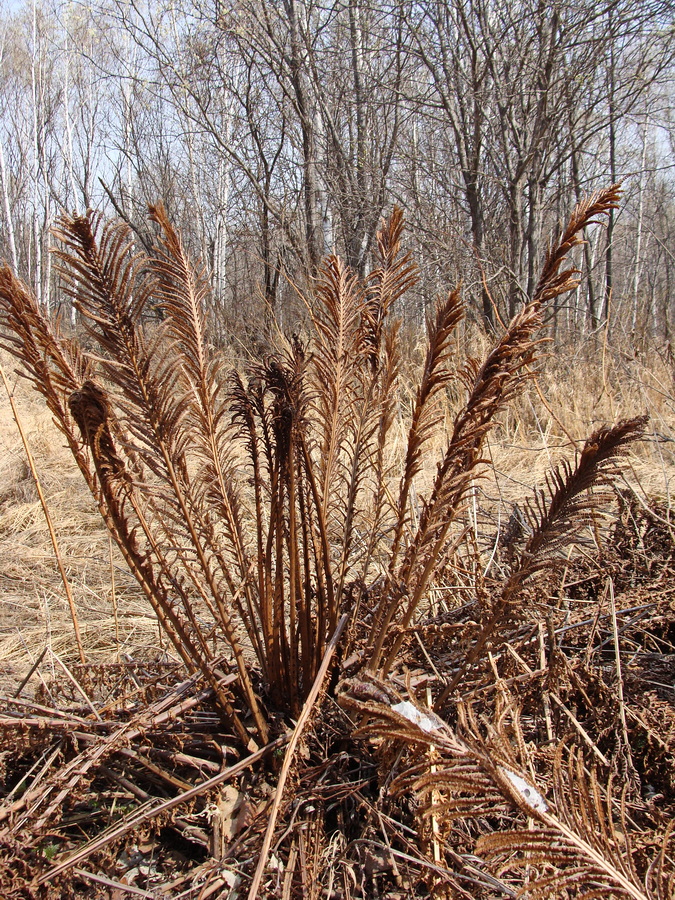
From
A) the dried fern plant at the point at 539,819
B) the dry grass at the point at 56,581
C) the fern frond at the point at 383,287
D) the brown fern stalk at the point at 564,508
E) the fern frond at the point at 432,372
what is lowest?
the dry grass at the point at 56,581

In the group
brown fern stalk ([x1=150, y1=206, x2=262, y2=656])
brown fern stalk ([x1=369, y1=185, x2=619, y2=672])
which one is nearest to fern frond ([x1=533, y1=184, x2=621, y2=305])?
brown fern stalk ([x1=369, y1=185, x2=619, y2=672])

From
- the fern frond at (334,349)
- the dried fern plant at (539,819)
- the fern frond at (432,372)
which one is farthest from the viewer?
the fern frond at (334,349)

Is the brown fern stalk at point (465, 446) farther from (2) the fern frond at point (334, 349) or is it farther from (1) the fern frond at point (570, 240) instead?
(2) the fern frond at point (334, 349)

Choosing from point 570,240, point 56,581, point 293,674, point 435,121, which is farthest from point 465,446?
point 435,121

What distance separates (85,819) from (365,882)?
0.55 metres

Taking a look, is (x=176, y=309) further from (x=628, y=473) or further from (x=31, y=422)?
(x=31, y=422)

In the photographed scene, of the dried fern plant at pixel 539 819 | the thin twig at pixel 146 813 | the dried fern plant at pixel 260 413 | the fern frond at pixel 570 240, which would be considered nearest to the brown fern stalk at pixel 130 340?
the dried fern plant at pixel 260 413

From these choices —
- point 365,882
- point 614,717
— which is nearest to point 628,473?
point 614,717

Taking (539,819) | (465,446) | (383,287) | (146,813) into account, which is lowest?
(146,813)

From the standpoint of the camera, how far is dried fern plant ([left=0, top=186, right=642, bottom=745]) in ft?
3.01

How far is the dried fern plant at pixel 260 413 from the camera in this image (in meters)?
0.92

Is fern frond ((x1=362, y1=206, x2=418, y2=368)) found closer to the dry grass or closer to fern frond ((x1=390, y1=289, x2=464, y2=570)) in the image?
fern frond ((x1=390, y1=289, x2=464, y2=570))

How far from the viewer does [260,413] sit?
Result: 3.66ft

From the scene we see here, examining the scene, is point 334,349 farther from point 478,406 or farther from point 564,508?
point 564,508
